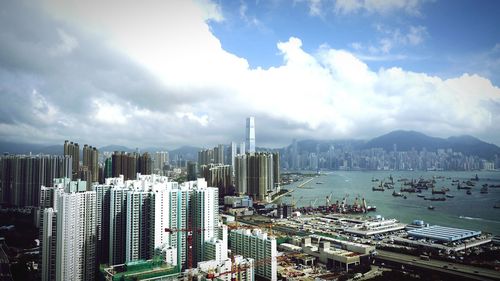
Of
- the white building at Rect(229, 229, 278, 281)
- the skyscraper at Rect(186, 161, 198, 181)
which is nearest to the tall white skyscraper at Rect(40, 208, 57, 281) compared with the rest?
the white building at Rect(229, 229, 278, 281)

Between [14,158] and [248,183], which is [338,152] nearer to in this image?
[248,183]

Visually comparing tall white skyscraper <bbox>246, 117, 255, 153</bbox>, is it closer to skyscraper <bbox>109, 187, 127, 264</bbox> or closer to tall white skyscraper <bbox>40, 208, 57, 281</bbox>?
skyscraper <bbox>109, 187, 127, 264</bbox>

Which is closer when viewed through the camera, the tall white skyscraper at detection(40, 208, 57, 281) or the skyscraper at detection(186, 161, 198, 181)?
the tall white skyscraper at detection(40, 208, 57, 281)

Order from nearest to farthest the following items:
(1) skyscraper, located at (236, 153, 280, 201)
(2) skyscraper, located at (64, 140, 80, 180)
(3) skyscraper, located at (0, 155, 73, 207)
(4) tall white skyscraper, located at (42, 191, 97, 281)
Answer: (4) tall white skyscraper, located at (42, 191, 97, 281) < (3) skyscraper, located at (0, 155, 73, 207) < (2) skyscraper, located at (64, 140, 80, 180) < (1) skyscraper, located at (236, 153, 280, 201)

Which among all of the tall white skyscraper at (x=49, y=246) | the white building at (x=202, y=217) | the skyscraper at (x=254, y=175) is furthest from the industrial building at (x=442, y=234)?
the skyscraper at (x=254, y=175)

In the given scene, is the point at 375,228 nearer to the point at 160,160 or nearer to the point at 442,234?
the point at 442,234

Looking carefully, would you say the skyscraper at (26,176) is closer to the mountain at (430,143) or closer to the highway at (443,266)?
the highway at (443,266)
